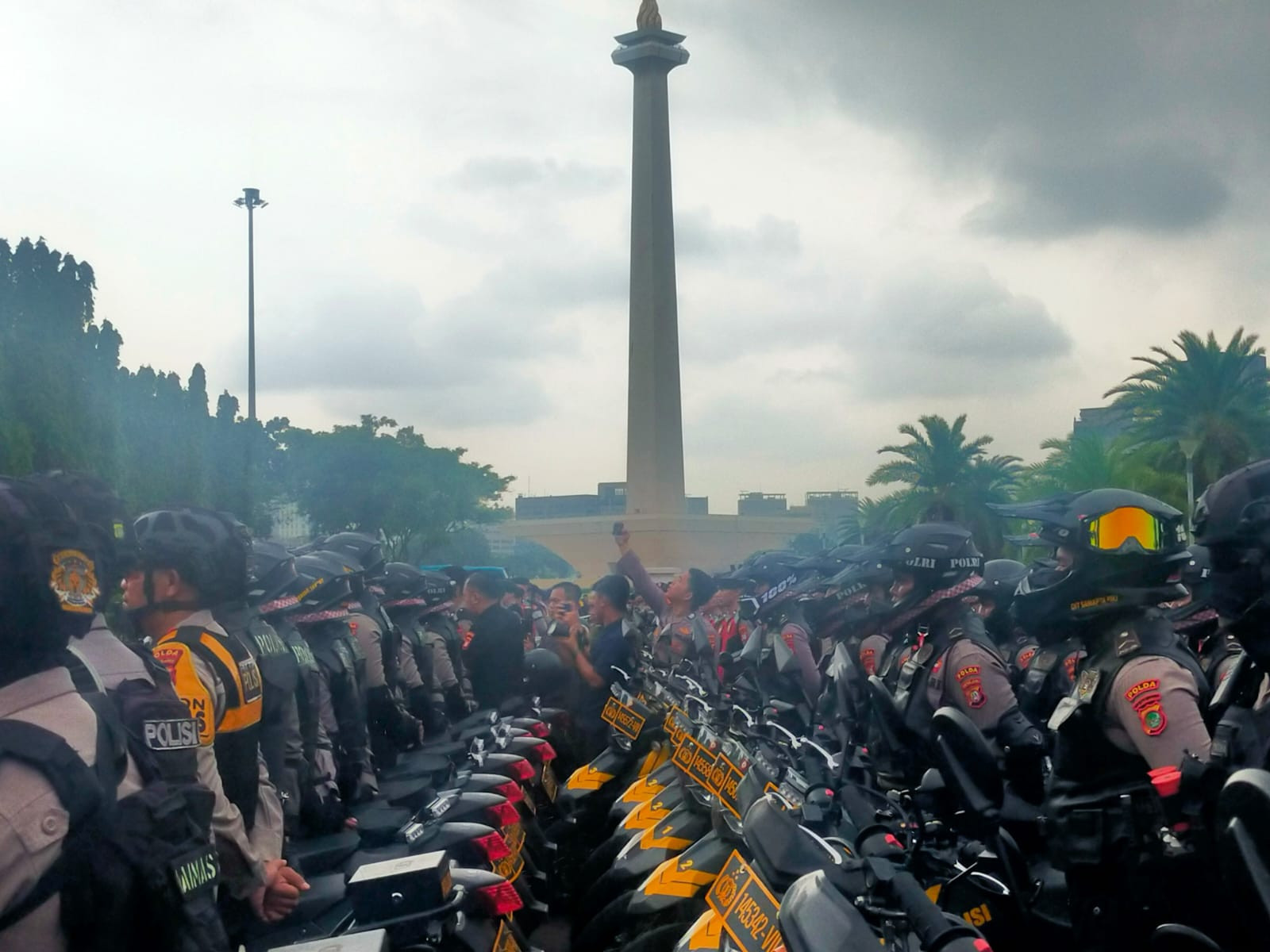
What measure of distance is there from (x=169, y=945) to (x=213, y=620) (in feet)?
5.81

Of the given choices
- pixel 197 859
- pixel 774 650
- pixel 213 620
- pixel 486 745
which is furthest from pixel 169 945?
pixel 774 650

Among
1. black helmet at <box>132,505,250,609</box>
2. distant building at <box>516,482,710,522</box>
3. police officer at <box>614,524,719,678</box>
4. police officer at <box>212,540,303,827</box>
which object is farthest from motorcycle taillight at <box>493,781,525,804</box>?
distant building at <box>516,482,710,522</box>

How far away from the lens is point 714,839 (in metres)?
4.79

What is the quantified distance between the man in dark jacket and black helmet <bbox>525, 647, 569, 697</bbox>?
1.49 feet

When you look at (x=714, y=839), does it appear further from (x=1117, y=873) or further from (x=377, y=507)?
(x=377, y=507)

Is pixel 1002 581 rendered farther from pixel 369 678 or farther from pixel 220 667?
pixel 220 667

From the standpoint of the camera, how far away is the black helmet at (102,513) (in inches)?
112

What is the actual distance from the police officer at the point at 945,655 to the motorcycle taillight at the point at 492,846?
65.7 inches

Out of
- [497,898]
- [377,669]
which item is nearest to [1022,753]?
[497,898]

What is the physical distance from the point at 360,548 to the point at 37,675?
23.0 feet

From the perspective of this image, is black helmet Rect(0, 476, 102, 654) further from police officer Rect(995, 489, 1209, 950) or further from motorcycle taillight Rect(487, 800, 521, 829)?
motorcycle taillight Rect(487, 800, 521, 829)

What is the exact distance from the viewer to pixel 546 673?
938 centimetres

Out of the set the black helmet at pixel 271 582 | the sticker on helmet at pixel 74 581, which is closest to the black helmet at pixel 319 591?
the black helmet at pixel 271 582

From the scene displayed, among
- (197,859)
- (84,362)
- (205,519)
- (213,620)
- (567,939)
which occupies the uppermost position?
(84,362)
